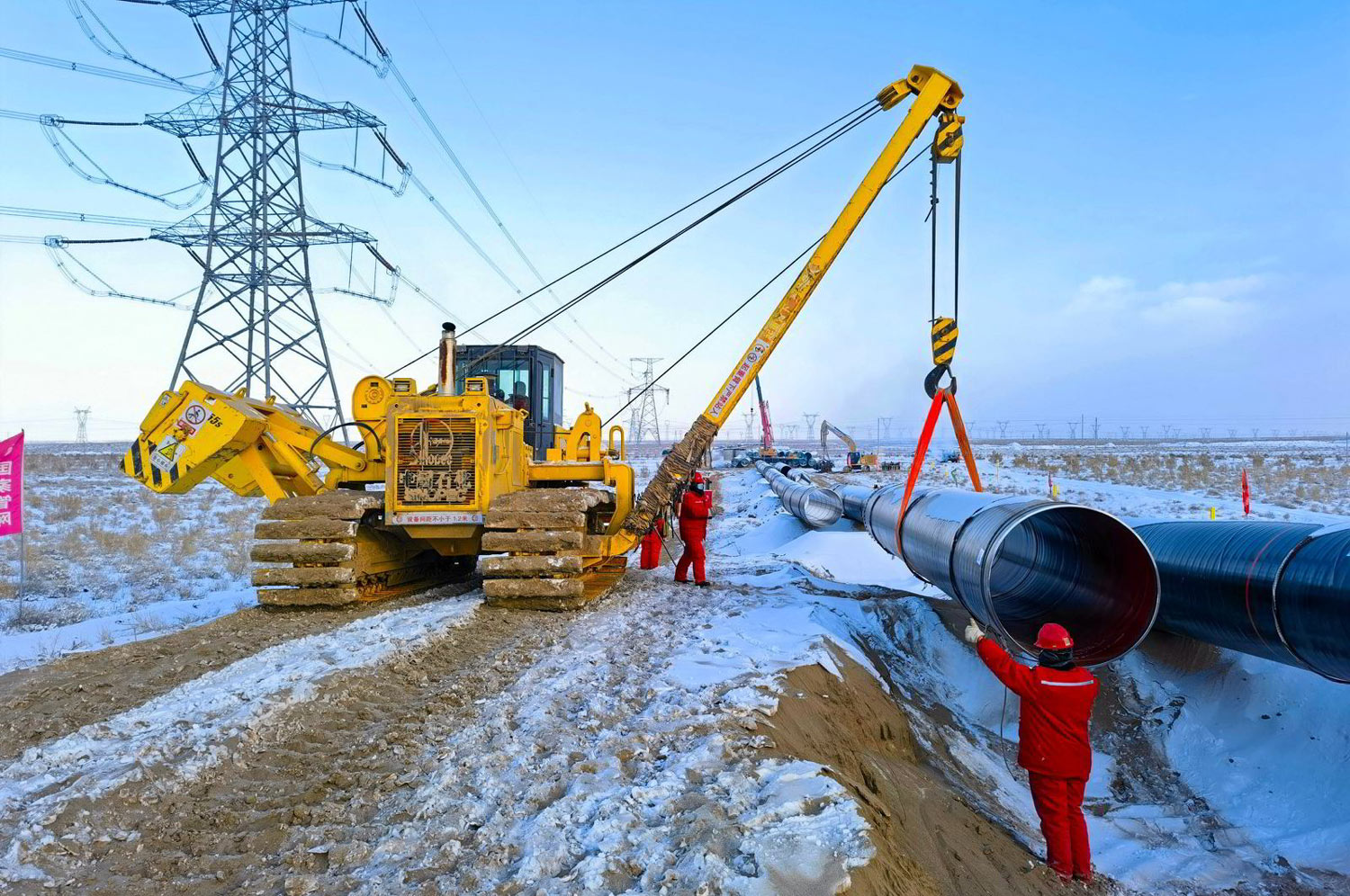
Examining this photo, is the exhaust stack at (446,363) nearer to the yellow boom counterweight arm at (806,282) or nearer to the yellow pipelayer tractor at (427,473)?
the yellow pipelayer tractor at (427,473)

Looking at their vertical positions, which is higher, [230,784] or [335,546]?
[335,546]

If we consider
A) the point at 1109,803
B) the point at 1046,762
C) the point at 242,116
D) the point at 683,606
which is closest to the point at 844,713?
the point at 1046,762

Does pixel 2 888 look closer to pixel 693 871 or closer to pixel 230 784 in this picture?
pixel 230 784

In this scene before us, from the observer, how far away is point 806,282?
30.6ft

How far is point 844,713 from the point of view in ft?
16.8

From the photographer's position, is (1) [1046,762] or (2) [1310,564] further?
(2) [1310,564]

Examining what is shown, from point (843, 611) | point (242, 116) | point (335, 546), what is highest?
point (242, 116)

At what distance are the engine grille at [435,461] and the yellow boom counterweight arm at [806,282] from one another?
7.26ft

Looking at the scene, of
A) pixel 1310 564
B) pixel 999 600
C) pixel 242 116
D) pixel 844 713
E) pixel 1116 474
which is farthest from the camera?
pixel 1116 474

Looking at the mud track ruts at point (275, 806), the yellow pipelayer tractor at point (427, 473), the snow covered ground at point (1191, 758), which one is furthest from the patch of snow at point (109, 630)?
the snow covered ground at point (1191, 758)

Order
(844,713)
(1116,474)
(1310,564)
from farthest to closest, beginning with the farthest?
1. (1116,474)
2. (844,713)
3. (1310,564)

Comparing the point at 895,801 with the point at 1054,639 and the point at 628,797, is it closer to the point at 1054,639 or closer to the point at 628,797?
the point at 1054,639

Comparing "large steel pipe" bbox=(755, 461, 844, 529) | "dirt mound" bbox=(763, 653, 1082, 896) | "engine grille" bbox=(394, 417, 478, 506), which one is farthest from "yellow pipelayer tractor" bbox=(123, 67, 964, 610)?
"large steel pipe" bbox=(755, 461, 844, 529)

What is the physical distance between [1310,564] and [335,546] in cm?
797
